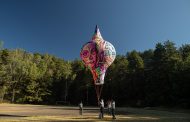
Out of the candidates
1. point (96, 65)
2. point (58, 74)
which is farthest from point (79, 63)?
point (96, 65)

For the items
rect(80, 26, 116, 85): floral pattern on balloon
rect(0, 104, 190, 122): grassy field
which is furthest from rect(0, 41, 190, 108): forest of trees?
rect(80, 26, 116, 85): floral pattern on balloon

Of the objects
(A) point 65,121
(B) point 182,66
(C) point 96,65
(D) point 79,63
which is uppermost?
(D) point 79,63

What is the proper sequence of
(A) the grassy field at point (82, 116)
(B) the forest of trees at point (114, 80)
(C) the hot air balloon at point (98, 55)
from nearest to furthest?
(A) the grassy field at point (82, 116), (C) the hot air balloon at point (98, 55), (B) the forest of trees at point (114, 80)

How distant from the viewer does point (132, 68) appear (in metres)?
80.5

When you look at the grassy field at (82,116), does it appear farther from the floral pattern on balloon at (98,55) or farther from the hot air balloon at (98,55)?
the floral pattern on balloon at (98,55)

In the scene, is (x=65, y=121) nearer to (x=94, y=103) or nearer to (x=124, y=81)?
(x=124, y=81)

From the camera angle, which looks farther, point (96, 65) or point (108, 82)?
point (108, 82)

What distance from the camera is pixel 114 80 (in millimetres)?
81125

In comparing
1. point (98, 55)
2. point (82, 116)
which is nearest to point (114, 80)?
point (82, 116)

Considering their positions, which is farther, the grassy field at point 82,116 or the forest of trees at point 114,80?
the forest of trees at point 114,80

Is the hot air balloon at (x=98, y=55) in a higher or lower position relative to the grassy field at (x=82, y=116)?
higher

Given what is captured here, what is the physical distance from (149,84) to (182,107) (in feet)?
47.5

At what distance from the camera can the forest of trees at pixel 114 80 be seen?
209 ft

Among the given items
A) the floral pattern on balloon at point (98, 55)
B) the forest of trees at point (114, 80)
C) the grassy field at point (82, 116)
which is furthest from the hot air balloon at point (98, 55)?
the forest of trees at point (114, 80)
